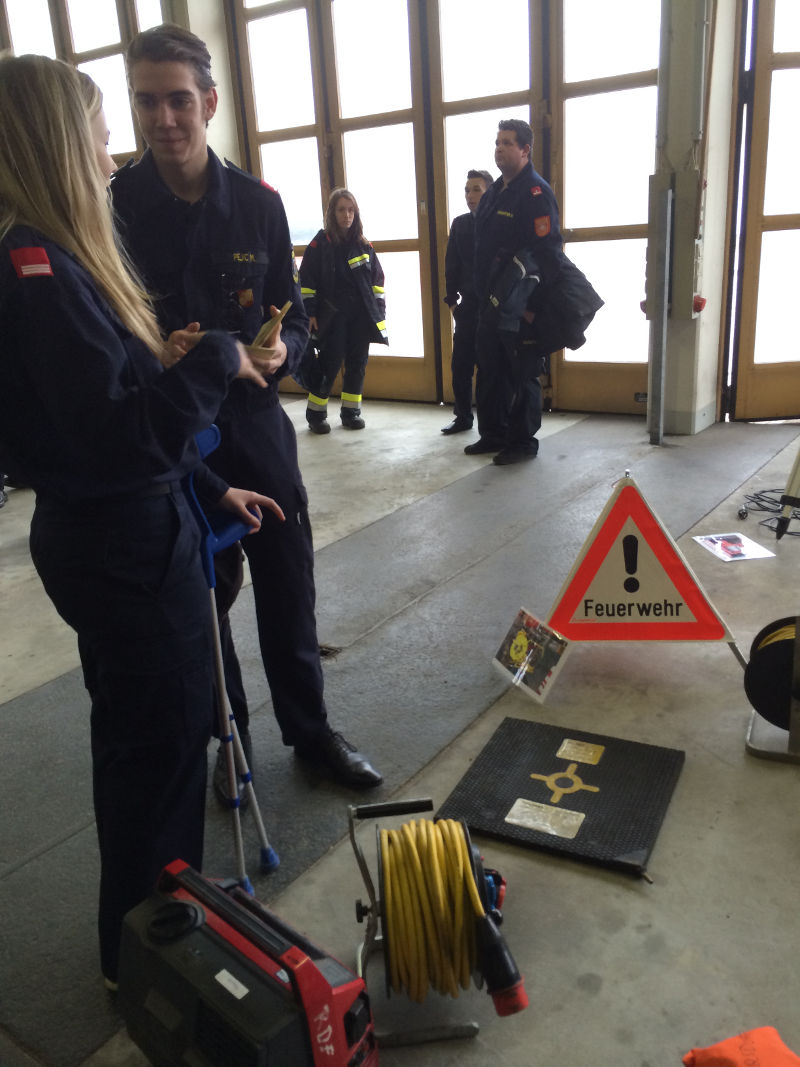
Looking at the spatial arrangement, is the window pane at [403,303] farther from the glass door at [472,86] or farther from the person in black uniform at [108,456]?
the person in black uniform at [108,456]

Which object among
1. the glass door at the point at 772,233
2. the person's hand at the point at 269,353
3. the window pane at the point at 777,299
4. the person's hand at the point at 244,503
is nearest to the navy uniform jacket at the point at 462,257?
the glass door at the point at 772,233

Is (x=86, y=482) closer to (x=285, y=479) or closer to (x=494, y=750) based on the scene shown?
(x=285, y=479)

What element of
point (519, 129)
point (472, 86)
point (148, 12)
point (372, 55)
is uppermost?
point (148, 12)

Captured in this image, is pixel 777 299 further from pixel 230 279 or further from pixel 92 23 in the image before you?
pixel 92 23

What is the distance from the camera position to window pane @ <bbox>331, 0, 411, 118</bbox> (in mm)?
6754

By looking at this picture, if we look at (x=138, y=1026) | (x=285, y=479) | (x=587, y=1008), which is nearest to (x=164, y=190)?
(x=285, y=479)

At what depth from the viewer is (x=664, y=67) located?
17.1ft

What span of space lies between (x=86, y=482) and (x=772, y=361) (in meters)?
5.81

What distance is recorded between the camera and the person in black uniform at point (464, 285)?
6004 millimetres

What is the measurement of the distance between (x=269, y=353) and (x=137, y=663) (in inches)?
24.5

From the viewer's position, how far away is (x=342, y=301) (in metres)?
6.64

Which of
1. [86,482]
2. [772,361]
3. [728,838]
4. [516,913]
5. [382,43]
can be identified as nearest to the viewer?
[86,482]

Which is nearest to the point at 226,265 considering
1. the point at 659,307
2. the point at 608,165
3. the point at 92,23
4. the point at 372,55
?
the point at 659,307

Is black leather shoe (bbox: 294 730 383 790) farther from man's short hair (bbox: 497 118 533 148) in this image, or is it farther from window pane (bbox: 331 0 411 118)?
window pane (bbox: 331 0 411 118)
